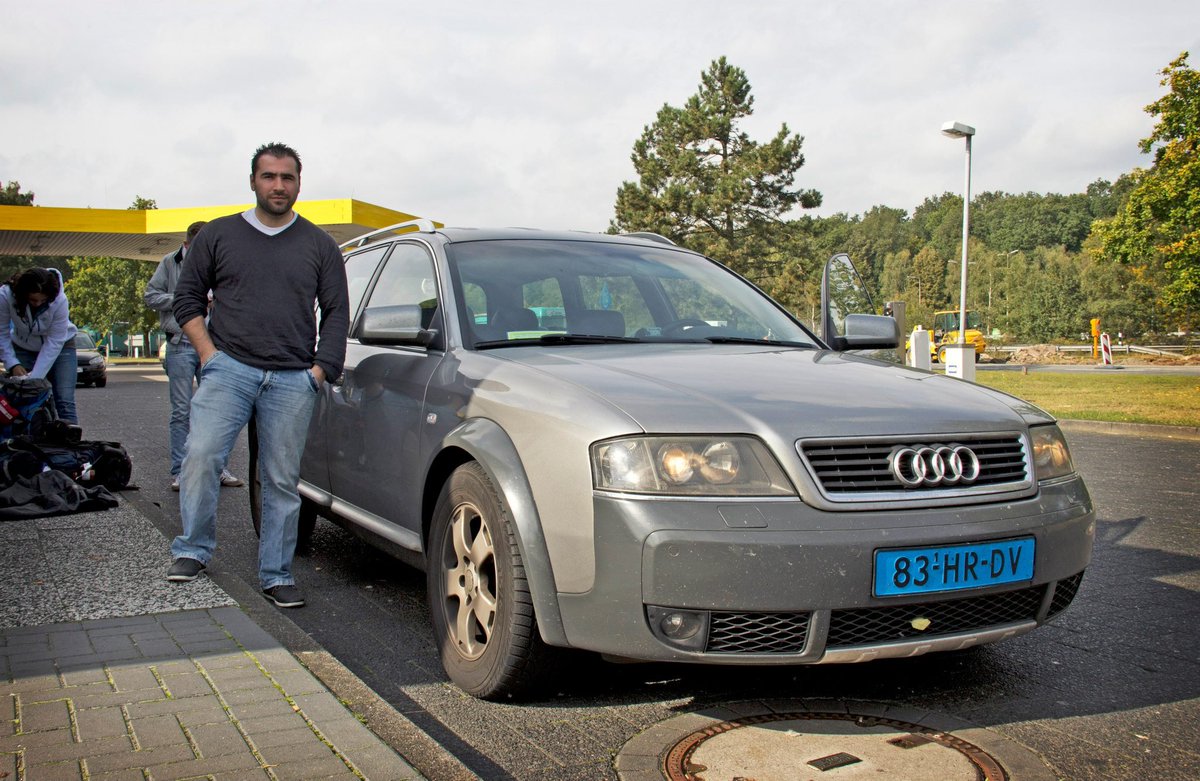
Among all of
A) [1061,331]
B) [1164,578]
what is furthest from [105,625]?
[1061,331]

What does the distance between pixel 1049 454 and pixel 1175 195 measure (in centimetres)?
2690

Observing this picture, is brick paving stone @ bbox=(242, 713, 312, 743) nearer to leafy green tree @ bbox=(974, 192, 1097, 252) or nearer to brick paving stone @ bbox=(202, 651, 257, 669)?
brick paving stone @ bbox=(202, 651, 257, 669)

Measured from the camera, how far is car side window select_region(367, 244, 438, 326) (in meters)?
4.70

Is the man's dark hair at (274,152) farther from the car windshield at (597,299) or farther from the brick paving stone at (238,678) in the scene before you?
the brick paving stone at (238,678)

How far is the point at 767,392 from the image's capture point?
3.43 meters

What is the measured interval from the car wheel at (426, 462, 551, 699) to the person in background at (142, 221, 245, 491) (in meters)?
4.45

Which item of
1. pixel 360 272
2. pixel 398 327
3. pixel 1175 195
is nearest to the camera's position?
pixel 398 327

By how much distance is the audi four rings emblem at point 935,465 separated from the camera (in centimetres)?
318

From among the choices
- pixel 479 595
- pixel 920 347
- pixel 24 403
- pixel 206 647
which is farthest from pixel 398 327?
pixel 920 347

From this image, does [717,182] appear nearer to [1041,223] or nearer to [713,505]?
[713,505]

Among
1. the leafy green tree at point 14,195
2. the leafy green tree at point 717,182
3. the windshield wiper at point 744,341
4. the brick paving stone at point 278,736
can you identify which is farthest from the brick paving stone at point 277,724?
the leafy green tree at point 14,195

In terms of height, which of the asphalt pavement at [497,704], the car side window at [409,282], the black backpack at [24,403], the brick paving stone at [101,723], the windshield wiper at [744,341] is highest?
the car side window at [409,282]

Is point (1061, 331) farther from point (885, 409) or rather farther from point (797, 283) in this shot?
point (885, 409)

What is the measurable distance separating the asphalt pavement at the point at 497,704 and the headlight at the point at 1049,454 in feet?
A: 2.45
